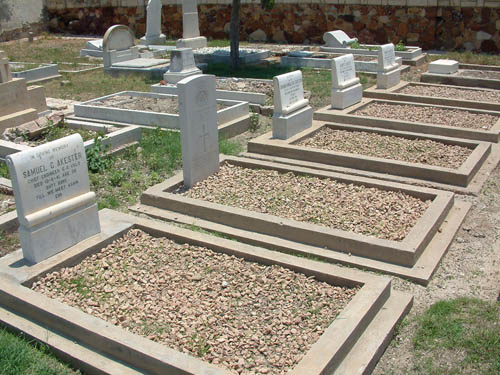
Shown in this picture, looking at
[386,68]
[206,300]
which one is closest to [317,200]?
[206,300]

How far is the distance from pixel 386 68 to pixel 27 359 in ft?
31.8

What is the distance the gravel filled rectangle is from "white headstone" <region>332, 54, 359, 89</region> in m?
3.27

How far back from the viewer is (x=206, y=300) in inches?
177

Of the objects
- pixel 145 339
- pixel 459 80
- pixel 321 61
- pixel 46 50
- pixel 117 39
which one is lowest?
pixel 145 339

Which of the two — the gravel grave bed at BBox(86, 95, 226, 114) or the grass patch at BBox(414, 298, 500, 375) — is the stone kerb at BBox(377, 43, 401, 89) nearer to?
the gravel grave bed at BBox(86, 95, 226, 114)

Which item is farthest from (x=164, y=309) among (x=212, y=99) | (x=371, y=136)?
(x=371, y=136)

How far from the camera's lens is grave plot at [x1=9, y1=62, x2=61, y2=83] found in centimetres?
1318

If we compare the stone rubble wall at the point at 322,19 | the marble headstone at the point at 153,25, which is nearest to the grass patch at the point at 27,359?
the stone rubble wall at the point at 322,19

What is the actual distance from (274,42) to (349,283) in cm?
1626

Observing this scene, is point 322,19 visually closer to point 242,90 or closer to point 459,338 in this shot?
point 242,90

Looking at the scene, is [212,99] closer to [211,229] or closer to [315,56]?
[211,229]

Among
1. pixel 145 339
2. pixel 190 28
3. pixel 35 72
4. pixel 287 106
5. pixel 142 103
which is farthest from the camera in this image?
pixel 190 28

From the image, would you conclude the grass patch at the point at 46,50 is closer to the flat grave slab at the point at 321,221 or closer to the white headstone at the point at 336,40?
the white headstone at the point at 336,40

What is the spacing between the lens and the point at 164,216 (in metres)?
6.28
